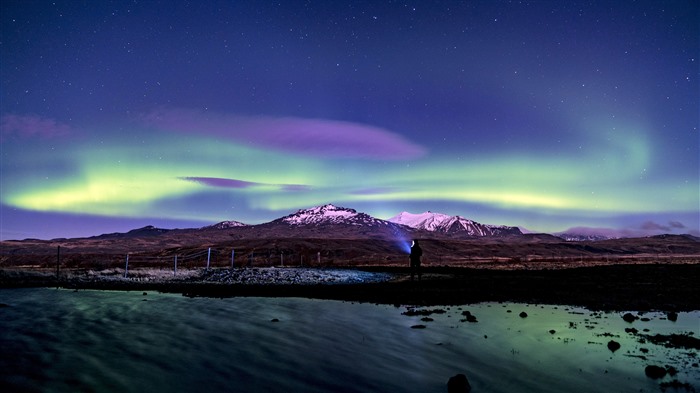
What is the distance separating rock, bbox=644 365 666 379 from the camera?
461 inches

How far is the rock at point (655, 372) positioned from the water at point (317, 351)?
33 centimetres

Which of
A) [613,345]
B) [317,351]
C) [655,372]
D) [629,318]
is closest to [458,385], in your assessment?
[317,351]

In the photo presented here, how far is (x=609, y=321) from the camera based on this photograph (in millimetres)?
20453

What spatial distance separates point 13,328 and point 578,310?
84.1 ft

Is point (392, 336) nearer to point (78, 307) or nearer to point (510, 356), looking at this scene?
point (510, 356)

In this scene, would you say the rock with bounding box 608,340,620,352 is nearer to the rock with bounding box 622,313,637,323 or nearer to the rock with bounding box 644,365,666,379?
the rock with bounding box 644,365,666,379

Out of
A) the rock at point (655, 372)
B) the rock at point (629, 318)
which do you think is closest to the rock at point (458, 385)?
the rock at point (655, 372)

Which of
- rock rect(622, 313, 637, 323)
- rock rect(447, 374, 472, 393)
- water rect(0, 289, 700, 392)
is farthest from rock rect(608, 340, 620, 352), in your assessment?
rock rect(447, 374, 472, 393)

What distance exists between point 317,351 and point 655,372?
366 inches

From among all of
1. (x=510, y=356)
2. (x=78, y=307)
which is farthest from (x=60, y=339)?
(x=510, y=356)

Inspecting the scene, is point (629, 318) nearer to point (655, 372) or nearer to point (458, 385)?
point (655, 372)

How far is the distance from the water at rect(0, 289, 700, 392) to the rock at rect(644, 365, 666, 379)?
0.33m

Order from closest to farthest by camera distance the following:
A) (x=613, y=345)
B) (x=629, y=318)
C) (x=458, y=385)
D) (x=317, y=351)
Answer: (x=458, y=385) < (x=317, y=351) < (x=613, y=345) < (x=629, y=318)

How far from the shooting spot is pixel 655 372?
11.8 metres
